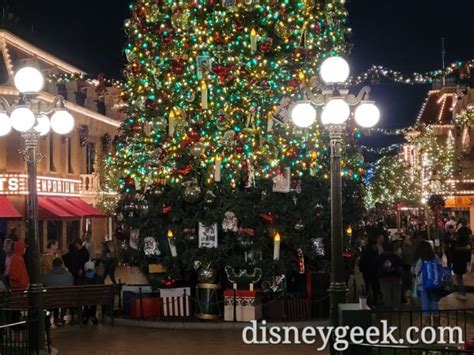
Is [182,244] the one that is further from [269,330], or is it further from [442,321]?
[442,321]

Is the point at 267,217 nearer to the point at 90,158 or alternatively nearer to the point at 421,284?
the point at 421,284

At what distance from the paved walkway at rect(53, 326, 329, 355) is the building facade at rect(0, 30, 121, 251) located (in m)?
13.5

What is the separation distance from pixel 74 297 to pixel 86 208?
2479 centimetres

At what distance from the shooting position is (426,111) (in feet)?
259

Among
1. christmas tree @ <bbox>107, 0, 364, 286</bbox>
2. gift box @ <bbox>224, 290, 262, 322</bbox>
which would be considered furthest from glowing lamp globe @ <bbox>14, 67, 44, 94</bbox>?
gift box @ <bbox>224, 290, 262, 322</bbox>

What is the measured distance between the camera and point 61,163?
1609 inches

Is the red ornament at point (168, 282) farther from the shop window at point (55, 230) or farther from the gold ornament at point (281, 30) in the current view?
the shop window at point (55, 230)

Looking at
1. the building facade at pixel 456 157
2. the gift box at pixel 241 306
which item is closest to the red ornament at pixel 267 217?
the gift box at pixel 241 306

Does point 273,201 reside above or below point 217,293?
above

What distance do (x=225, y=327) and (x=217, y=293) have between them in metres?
1.11

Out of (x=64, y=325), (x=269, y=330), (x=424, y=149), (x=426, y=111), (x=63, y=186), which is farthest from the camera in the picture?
(x=426, y=111)

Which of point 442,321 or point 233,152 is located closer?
point 442,321

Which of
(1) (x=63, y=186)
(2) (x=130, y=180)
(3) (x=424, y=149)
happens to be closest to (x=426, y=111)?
(3) (x=424, y=149)

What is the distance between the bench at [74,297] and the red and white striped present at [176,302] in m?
1.17
